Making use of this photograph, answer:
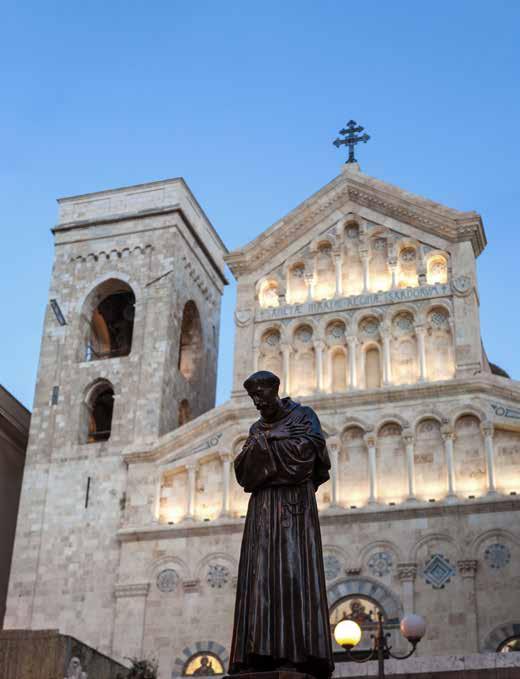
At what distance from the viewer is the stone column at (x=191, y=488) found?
1113 inches

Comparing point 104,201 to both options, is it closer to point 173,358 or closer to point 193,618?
point 173,358

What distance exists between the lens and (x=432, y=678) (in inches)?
736

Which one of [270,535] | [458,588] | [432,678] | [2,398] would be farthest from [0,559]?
[270,535]

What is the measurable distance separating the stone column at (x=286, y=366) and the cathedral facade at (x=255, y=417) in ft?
0.19

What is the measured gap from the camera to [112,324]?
3728cm

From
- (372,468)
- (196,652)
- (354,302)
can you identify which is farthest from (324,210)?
(196,652)

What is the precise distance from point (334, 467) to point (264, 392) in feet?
64.4

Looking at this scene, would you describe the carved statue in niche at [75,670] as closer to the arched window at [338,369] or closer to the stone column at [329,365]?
the stone column at [329,365]

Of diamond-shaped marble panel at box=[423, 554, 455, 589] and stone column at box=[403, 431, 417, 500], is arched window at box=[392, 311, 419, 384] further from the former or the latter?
diamond-shaped marble panel at box=[423, 554, 455, 589]

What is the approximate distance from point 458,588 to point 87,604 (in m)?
9.96

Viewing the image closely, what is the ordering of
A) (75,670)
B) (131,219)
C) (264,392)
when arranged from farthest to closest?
(131,219), (75,670), (264,392)

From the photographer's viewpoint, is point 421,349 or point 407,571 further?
point 421,349

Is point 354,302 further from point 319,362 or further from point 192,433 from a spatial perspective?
point 192,433

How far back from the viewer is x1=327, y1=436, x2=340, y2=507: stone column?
2700 centimetres
